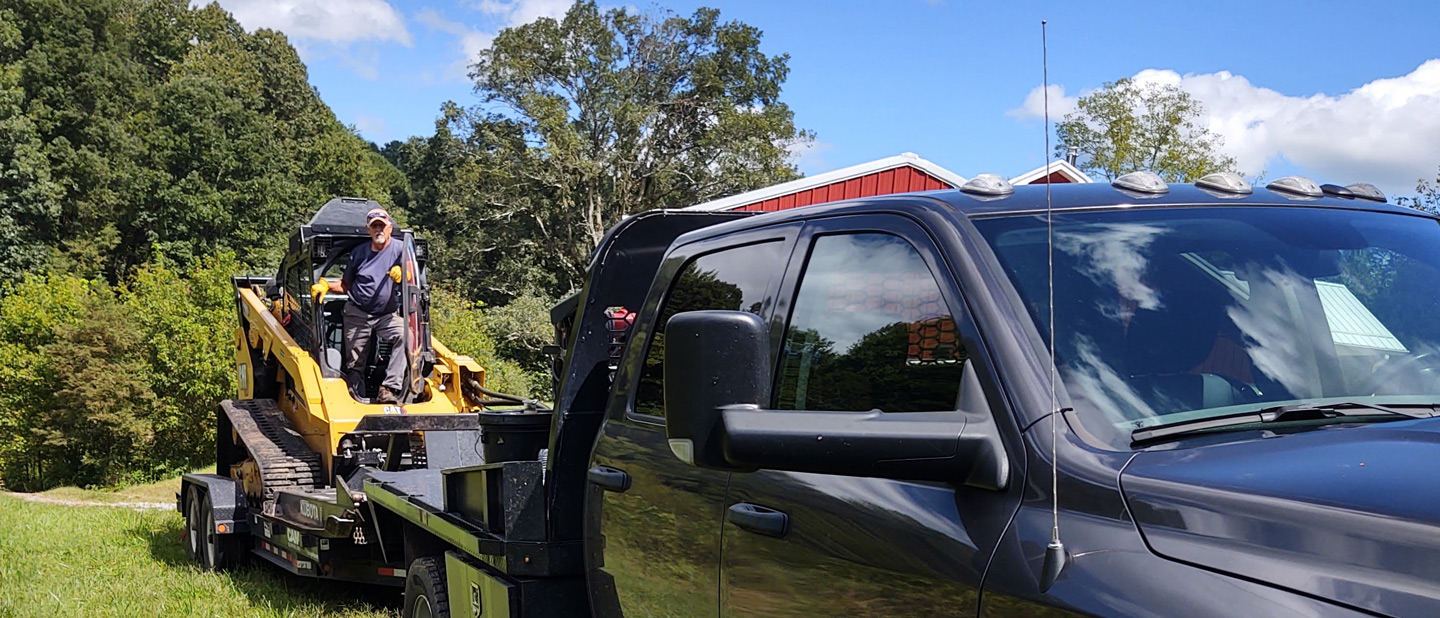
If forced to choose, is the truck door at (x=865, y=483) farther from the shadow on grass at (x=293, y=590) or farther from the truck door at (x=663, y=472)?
the shadow on grass at (x=293, y=590)

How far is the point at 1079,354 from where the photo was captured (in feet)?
7.99

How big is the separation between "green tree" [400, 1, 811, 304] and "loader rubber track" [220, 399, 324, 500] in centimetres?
3011

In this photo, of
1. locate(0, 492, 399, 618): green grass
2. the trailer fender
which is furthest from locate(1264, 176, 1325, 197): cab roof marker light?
the trailer fender

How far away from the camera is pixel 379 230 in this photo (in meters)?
9.63

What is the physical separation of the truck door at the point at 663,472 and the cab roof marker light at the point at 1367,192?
4.74ft

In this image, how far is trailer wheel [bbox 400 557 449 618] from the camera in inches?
194

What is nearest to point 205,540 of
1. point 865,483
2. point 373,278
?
point 373,278

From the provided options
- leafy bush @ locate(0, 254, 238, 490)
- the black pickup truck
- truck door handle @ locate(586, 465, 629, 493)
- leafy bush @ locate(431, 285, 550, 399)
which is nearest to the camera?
the black pickup truck

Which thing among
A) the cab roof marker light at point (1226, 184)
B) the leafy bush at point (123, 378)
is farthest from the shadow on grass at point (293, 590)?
the leafy bush at point (123, 378)

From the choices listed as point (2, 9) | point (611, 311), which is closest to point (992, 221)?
point (611, 311)

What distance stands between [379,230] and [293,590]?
2748mm

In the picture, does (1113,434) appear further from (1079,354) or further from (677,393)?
(677,393)

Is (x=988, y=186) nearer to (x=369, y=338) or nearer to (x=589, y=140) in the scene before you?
(x=369, y=338)

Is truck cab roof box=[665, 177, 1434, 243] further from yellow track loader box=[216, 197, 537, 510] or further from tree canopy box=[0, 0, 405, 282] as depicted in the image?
tree canopy box=[0, 0, 405, 282]
